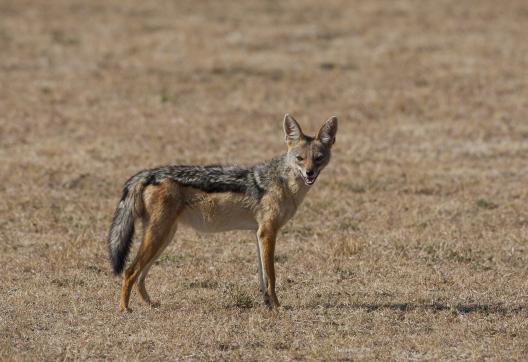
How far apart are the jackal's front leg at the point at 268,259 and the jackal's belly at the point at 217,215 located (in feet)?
0.62

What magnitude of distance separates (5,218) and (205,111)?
8412 mm

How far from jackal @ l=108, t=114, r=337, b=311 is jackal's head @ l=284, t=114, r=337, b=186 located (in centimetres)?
A: 1

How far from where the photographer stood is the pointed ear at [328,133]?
1015 centimetres

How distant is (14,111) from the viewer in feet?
68.0

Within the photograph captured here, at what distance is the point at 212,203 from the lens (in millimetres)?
9492

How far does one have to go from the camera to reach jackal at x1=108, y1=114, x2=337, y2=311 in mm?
9336

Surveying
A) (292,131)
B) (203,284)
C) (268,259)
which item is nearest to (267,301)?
(268,259)

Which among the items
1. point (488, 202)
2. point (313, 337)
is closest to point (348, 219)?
point (488, 202)

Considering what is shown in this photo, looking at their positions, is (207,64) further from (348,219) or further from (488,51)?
(348,219)

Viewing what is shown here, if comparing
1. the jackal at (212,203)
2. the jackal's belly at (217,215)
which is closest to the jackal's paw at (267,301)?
the jackal at (212,203)

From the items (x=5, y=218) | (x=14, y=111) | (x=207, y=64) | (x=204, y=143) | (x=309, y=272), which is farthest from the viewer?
(x=207, y=64)

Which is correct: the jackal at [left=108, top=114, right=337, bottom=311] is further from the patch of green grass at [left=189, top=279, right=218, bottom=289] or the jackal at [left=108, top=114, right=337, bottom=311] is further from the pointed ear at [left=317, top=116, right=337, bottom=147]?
the patch of green grass at [left=189, top=279, right=218, bottom=289]

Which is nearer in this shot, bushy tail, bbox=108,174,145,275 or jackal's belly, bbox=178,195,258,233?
bushy tail, bbox=108,174,145,275

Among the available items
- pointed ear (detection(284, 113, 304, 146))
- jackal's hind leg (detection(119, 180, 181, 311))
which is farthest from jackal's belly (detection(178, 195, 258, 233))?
pointed ear (detection(284, 113, 304, 146))
